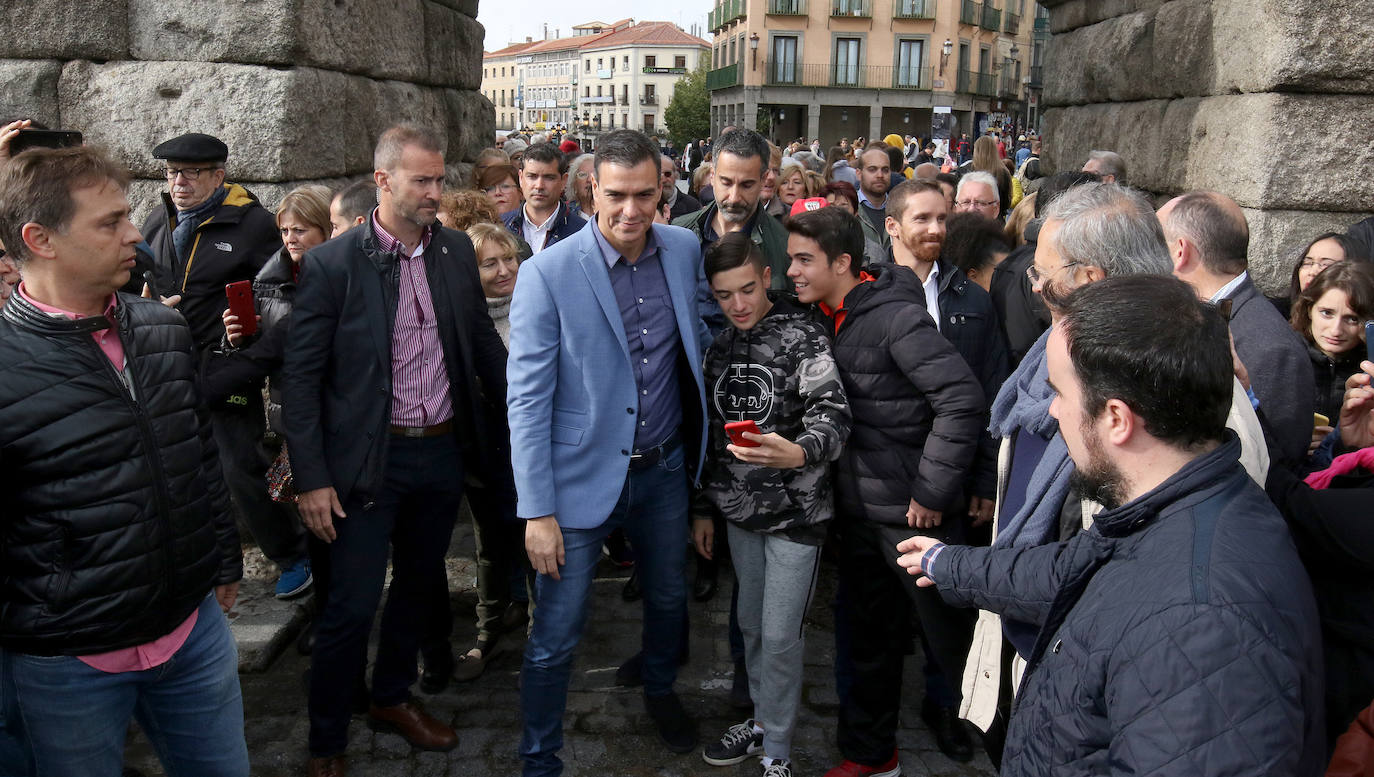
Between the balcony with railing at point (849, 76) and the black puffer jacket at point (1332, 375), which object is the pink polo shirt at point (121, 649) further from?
the balcony with railing at point (849, 76)

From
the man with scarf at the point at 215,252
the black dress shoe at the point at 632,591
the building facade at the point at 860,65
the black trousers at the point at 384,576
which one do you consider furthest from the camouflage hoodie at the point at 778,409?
the building facade at the point at 860,65

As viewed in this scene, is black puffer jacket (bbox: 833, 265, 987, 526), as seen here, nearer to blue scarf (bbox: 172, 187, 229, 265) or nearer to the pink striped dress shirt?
the pink striped dress shirt

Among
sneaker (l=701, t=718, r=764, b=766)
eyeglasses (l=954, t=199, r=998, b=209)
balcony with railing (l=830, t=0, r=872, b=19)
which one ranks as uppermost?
balcony with railing (l=830, t=0, r=872, b=19)

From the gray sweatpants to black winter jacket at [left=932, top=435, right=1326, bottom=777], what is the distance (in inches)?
55.1

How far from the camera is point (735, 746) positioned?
3.40 metres

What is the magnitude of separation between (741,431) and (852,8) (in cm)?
4594

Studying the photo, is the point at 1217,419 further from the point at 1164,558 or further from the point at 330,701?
the point at 330,701

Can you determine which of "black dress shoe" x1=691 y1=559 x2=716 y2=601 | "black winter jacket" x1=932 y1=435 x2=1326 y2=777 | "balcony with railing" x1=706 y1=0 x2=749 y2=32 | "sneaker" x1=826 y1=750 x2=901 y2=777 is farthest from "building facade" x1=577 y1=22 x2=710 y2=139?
"black winter jacket" x1=932 y1=435 x2=1326 y2=777

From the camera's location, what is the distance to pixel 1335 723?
2.25 meters

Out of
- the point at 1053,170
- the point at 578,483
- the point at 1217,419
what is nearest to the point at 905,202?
the point at 578,483

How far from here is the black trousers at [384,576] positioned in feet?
10.5

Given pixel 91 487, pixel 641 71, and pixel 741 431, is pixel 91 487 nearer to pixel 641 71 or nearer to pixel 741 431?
pixel 741 431

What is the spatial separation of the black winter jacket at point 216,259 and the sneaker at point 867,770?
2.99 m

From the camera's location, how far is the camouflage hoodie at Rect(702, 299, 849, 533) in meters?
3.07
